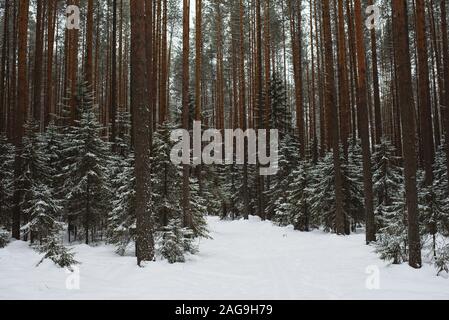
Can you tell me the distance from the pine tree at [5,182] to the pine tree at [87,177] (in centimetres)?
215

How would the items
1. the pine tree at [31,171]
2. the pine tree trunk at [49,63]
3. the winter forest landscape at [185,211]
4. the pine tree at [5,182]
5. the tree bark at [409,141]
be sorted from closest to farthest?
the winter forest landscape at [185,211], the tree bark at [409,141], the pine tree at [31,171], the pine tree at [5,182], the pine tree trunk at [49,63]

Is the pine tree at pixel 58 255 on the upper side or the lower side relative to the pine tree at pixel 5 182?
lower

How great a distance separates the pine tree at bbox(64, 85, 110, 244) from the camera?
1131cm

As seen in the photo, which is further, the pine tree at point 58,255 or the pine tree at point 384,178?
the pine tree at point 384,178

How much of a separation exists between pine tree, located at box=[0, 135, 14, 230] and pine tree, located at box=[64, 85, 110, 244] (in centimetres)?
215

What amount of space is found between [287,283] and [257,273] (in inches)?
43.1

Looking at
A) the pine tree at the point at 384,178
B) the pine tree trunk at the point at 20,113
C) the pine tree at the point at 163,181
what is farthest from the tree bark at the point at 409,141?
the pine tree trunk at the point at 20,113

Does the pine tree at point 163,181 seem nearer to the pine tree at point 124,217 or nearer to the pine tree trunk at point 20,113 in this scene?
the pine tree at point 124,217

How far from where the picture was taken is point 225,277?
714 centimetres

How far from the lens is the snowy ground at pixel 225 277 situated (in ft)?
18.8

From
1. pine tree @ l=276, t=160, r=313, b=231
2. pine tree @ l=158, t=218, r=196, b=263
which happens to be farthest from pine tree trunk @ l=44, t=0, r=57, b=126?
pine tree @ l=276, t=160, r=313, b=231

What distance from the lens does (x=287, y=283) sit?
6.66m

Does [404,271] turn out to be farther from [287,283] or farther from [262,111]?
[262,111]
